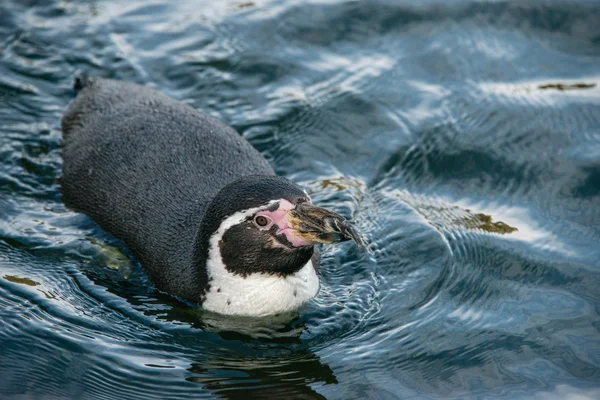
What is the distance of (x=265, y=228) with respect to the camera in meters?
8.23

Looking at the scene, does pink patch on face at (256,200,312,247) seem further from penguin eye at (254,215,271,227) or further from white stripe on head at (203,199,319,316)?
white stripe on head at (203,199,319,316)

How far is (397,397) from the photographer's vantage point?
7949mm

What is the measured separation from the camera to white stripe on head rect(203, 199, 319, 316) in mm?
8633

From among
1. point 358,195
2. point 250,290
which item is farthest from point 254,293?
point 358,195

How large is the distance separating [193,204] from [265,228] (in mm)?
1231

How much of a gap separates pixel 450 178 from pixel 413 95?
6.05ft

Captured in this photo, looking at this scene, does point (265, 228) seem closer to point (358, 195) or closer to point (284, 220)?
point (284, 220)

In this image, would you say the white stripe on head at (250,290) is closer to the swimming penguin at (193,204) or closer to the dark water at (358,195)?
the swimming penguin at (193,204)

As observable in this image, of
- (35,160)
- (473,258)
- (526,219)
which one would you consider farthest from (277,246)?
(35,160)

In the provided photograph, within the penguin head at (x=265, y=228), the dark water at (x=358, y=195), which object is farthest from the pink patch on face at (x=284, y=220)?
the dark water at (x=358, y=195)

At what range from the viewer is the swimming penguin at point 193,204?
8.24 meters

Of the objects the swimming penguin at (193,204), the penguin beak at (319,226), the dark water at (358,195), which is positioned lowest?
the dark water at (358,195)

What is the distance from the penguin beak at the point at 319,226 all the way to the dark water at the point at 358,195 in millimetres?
1184

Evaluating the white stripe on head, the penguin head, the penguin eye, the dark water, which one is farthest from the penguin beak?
the dark water
